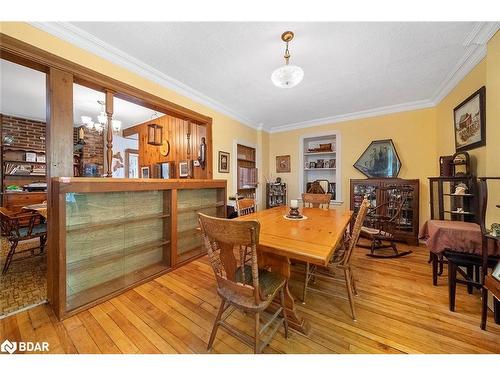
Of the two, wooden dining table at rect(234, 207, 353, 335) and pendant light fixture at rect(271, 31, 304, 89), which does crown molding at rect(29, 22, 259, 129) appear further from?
wooden dining table at rect(234, 207, 353, 335)

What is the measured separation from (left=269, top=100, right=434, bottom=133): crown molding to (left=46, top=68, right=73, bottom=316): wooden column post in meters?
4.05

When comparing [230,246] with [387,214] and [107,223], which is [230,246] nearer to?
[107,223]

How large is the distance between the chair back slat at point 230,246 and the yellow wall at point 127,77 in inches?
82.0

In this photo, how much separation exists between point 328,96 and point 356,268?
2698mm

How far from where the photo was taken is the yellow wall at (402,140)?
11.2ft

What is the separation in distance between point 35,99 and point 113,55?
2.78 metres

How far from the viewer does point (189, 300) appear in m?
1.81

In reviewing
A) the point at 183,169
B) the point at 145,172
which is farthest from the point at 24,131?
the point at 183,169

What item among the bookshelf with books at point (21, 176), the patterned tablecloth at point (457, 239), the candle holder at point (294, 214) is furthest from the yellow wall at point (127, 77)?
the bookshelf with books at point (21, 176)

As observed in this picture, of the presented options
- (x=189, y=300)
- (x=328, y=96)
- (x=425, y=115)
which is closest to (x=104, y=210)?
(x=189, y=300)

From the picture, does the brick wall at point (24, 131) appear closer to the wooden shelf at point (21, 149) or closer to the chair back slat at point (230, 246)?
the wooden shelf at point (21, 149)

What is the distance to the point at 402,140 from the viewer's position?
3.61 metres

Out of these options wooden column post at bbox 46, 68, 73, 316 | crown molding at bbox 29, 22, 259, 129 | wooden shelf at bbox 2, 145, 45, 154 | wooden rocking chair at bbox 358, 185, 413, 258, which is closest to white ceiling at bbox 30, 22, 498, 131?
crown molding at bbox 29, 22, 259, 129
